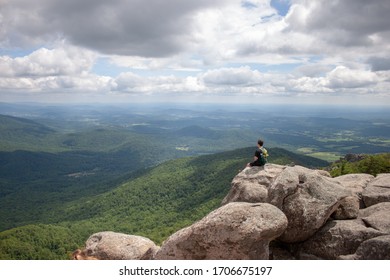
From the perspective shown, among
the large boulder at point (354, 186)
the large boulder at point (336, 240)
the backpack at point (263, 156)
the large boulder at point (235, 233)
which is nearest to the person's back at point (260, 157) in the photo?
the backpack at point (263, 156)

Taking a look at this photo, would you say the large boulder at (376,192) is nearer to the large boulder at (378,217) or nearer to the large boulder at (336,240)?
the large boulder at (378,217)

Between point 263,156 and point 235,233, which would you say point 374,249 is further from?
point 263,156

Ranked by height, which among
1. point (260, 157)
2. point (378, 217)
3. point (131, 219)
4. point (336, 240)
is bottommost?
point (131, 219)

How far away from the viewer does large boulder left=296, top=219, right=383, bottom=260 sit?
59.6 feet

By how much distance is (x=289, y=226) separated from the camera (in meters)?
19.6

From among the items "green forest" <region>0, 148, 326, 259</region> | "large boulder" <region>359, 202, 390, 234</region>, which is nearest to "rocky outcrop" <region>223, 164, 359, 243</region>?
"large boulder" <region>359, 202, 390, 234</region>

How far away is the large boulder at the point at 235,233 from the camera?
54.9ft

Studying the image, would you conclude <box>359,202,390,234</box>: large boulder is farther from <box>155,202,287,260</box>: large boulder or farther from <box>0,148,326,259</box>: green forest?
<box>0,148,326,259</box>: green forest

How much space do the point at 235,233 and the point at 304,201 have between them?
6133 millimetres

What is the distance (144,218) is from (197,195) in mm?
36315

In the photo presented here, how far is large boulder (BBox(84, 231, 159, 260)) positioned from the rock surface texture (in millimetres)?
93

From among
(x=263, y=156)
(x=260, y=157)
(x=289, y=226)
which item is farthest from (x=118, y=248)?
(x=263, y=156)

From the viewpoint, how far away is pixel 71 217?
19988 cm
